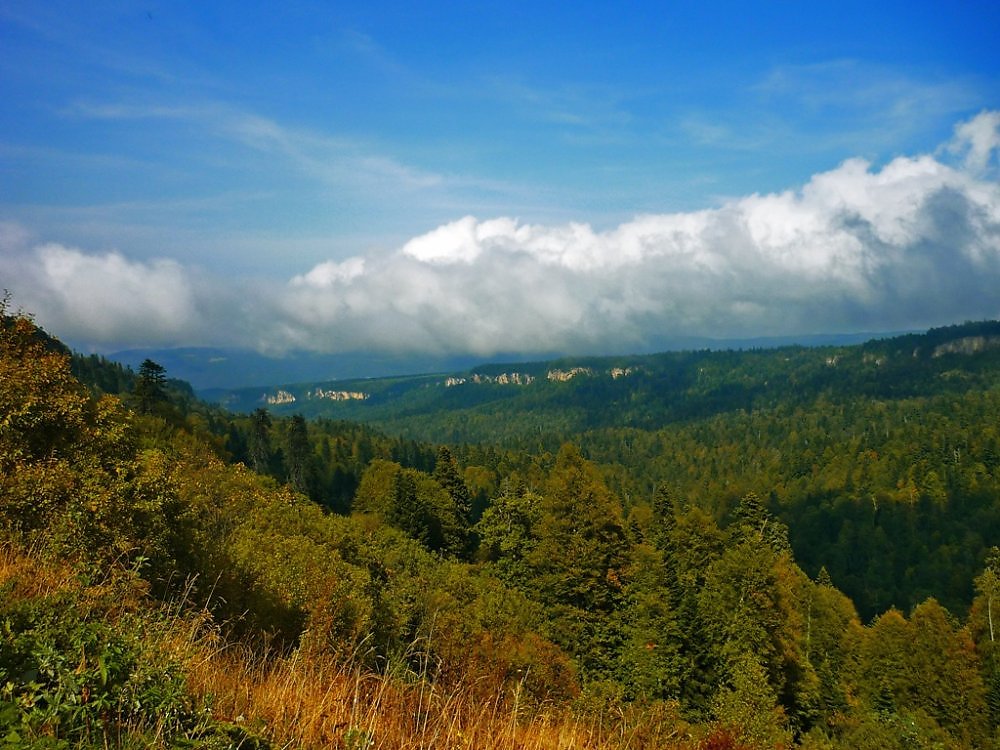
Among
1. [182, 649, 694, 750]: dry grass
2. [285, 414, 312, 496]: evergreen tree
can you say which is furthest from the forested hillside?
[285, 414, 312, 496]: evergreen tree

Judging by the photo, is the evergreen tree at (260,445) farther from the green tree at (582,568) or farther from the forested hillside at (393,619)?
the green tree at (582,568)

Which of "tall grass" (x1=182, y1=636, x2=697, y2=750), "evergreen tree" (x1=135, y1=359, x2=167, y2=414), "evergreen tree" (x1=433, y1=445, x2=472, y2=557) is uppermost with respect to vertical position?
"evergreen tree" (x1=135, y1=359, x2=167, y2=414)

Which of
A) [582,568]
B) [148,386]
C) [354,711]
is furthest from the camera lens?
[148,386]

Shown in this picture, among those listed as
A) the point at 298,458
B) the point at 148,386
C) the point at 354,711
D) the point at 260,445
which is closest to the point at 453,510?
the point at 298,458

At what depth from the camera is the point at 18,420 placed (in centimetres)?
1297

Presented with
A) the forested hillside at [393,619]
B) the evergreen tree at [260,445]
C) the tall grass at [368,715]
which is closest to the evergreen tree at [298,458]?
Result: the forested hillside at [393,619]

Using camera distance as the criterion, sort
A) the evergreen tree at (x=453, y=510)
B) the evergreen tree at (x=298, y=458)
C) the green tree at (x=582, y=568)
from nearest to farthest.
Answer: the green tree at (x=582, y=568) → the evergreen tree at (x=453, y=510) → the evergreen tree at (x=298, y=458)

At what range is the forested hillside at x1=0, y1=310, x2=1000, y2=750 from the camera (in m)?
4.49

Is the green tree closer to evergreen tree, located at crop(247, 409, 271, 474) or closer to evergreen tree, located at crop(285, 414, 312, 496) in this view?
evergreen tree, located at crop(285, 414, 312, 496)

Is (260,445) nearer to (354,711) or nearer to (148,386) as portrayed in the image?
(148,386)

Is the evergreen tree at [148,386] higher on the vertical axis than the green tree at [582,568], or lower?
higher

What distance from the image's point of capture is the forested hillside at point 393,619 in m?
4.49

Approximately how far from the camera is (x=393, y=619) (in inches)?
880

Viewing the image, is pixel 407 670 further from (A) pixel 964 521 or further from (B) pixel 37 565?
(A) pixel 964 521
